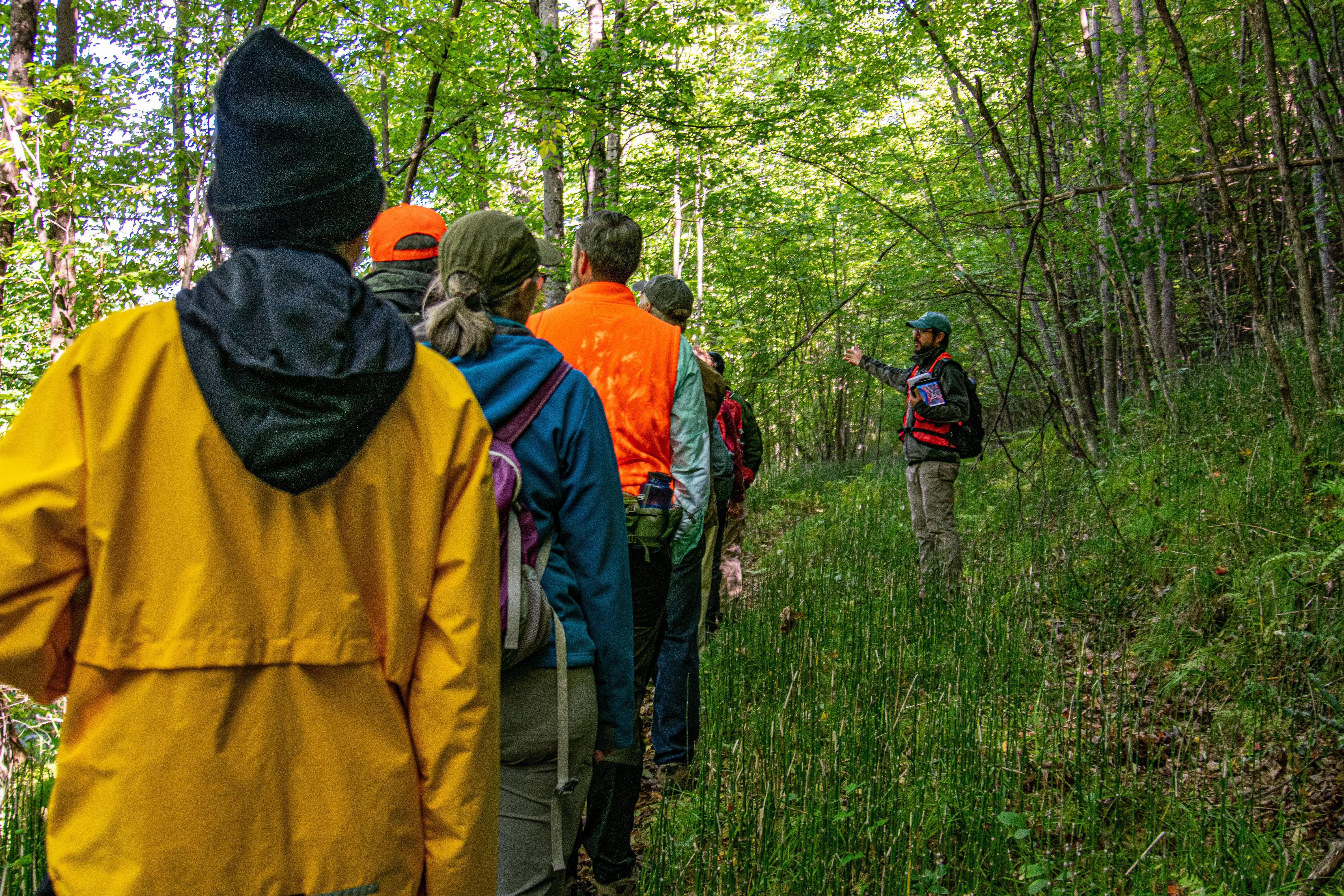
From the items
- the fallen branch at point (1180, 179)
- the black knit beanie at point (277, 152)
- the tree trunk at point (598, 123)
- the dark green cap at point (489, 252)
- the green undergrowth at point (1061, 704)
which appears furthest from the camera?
the tree trunk at point (598, 123)

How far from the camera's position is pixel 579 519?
183 cm

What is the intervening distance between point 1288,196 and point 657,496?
4290 millimetres

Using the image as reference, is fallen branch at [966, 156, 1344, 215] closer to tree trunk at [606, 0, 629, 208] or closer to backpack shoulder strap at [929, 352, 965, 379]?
backpack shoulder strap at [929, 352, 965, 379]

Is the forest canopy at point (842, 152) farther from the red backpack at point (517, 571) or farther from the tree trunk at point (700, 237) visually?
the red backpack at point (517, 571)

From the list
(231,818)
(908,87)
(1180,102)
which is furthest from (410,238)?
(908,87)

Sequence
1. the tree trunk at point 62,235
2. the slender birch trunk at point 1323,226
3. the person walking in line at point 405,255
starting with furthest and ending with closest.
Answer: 1. the tree trunk at point 62,235
2. the slender birch trunk at point 1323,226
3. the person walking in line at point 405,255

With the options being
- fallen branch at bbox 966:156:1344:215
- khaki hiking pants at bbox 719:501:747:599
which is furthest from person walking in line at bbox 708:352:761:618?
fallen branch at bbox 966:156:1344:215

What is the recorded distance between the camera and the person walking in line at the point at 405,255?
7.68 feet

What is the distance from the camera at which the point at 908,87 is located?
436 inches

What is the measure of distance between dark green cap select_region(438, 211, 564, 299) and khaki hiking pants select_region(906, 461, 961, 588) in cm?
477

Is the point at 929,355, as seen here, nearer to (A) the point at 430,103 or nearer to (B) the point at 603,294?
(B) the point at 603,294

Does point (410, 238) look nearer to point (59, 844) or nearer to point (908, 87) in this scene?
point (59, 844)

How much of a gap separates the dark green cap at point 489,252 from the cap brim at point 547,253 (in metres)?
0.08

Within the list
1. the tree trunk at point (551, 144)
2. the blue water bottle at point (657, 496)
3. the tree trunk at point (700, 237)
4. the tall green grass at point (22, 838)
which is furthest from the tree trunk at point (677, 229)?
the tall green grass at point (22, 838)
